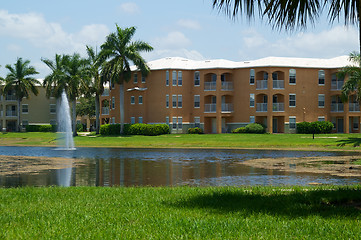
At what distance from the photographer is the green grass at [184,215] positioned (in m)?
8.18

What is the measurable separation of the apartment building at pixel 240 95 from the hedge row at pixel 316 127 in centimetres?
209

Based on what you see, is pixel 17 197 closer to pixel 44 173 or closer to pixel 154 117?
pixel 44 173

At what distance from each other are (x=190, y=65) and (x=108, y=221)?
212ft

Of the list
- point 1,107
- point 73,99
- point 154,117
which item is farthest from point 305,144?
point 1,107

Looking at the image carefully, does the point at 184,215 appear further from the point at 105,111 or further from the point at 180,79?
the point at 105,111

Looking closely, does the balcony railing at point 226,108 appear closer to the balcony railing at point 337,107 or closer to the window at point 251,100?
the window at point 251,100

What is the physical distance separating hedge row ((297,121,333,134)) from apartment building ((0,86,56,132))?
54.0 m

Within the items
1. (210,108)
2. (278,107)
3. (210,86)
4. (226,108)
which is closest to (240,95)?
(226,108)

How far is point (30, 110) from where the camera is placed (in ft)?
330

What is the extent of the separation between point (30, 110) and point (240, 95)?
4932cm

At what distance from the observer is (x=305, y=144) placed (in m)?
44.5

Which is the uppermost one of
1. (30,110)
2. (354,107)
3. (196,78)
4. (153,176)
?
(196,78)

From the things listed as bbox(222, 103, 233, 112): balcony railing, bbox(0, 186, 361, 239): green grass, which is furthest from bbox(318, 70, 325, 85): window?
bbox(0, 186, 361, 239): green grass

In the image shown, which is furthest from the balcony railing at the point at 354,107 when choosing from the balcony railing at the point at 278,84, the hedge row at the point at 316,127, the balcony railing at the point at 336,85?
the balcony railing at the point at 278,84
